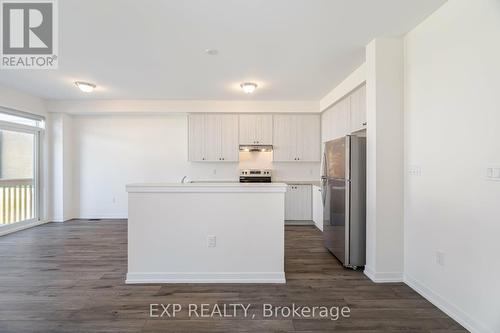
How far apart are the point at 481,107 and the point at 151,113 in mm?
5274

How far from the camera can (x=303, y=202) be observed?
530 cm

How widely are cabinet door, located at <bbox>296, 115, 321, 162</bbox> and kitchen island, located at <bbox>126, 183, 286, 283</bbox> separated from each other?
9.84 feet

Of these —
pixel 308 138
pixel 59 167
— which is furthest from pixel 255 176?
pixel 59 167

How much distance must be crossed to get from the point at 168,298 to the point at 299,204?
137 inches

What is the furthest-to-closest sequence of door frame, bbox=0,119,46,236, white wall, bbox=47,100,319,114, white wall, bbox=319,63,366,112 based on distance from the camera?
white wall, bbox=47,100,319,114, door frame, bbox=0,119,46,236, white wall, bbox=319,63,366,112

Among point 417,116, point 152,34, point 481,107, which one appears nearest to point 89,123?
point 152,34

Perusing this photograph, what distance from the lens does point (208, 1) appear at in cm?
209

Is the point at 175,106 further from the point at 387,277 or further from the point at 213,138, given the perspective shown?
the point at 387,277

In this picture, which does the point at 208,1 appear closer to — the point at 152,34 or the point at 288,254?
the point at 152,34

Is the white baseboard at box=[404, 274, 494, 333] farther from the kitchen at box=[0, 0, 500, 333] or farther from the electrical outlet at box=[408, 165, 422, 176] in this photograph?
the electrical outlet at box=[408, 165, 422, 176]

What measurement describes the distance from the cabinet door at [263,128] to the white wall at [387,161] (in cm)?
285

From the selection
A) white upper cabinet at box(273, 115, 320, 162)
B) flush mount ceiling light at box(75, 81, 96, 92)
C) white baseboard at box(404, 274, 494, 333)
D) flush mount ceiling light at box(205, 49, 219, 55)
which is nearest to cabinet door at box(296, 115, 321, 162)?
white upper cabinet at box(273, 115, 320, 162)

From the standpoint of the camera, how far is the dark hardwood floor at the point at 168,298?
197cm

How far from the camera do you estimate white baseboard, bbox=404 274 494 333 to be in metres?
1.86
